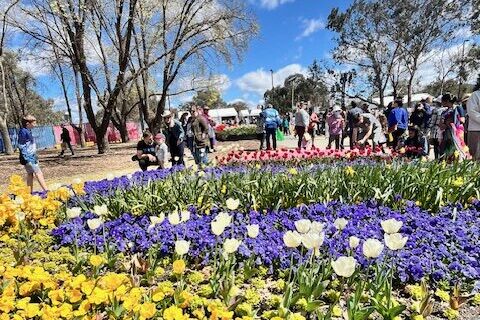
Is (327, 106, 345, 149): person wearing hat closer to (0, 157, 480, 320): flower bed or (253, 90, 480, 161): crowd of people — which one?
(253, 90, 480, 161): crowd of people

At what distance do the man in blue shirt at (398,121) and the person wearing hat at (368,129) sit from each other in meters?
0.28

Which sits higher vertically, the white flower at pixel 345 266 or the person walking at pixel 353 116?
the person walking at pixel 353 116

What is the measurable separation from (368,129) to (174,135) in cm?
431

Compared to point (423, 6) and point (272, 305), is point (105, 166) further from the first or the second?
point (423, 6)

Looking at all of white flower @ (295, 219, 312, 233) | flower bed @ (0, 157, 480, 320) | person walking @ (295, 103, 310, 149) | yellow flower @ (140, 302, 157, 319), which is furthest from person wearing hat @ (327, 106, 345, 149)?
yellow flower @ (140, 302, 157, 319)

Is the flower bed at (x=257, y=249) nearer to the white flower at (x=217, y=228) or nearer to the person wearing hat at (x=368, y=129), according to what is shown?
the white flower at (x=217, y=228)

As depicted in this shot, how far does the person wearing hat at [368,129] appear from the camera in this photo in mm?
9203

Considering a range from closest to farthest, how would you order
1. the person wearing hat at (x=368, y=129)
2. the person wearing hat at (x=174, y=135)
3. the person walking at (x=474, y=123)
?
the person walking at (x=474, y=123) → the person wearing hat at (x=174, y=135) → the person wearing hat at (x=368, y=129)

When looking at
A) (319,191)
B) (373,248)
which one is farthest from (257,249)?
(319,191)

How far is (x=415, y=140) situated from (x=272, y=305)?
6.75 metres

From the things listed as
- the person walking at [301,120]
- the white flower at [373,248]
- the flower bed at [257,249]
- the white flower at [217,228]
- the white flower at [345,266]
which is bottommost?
the flower bed at [257,249]

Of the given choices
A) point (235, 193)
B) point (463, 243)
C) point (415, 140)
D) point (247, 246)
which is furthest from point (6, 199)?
point (415, 140)

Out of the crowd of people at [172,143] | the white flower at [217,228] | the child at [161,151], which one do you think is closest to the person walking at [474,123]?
the white flower at [217,228]

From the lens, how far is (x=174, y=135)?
8.43m
